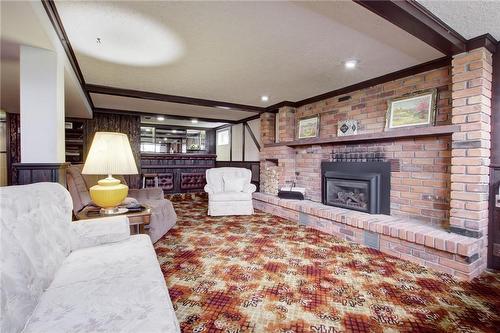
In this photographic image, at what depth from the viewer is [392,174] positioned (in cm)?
315

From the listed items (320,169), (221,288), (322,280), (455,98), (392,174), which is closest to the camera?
(221,288)

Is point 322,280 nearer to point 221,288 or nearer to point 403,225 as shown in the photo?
point 221,288

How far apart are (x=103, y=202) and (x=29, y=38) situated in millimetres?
1407

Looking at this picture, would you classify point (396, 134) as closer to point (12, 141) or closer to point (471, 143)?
point (471, 143)

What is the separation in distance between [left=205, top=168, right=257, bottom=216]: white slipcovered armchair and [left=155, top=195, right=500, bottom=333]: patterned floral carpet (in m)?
1.28

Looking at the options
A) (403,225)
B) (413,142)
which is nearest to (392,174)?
(413,142)

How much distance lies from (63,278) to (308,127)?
4069 mm

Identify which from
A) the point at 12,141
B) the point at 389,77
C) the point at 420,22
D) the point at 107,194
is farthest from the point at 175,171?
the point at 420,22

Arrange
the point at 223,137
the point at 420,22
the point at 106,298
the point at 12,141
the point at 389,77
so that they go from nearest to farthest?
the point at 106,298 → the point at 420,22 → the point at 389,77 → the point at 12,141 → the point at 223,137

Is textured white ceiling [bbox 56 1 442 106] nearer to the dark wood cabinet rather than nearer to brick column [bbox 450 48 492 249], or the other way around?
brick column [bbox 450 48 492 249]

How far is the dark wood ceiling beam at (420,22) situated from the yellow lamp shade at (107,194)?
222cm

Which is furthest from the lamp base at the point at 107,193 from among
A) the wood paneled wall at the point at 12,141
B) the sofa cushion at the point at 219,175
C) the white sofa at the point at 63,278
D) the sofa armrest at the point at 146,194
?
the wood paneled wall at the point at 12,141

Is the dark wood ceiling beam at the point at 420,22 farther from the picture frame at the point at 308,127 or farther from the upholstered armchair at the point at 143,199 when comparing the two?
the upholstered armchair at the point at 143,199

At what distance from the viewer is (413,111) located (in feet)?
9.64
